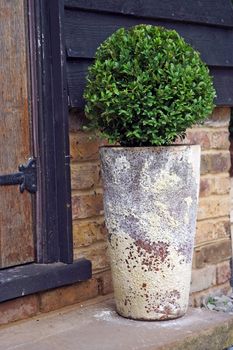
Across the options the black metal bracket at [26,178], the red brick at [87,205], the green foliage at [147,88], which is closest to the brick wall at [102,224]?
the red brick at [87,205]

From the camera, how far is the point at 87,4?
3.28 m

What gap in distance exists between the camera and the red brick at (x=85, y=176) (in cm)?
329

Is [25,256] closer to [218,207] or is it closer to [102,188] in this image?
[102,188]

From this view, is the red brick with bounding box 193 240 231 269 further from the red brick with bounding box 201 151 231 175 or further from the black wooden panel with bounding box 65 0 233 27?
the black wooden panel with bounding box 65 0 233 27

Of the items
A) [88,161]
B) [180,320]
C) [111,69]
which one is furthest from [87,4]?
[180,320]

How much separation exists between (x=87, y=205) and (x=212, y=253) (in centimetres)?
87

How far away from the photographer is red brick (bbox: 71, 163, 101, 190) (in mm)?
3287

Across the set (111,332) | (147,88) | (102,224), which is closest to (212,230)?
(102,224)

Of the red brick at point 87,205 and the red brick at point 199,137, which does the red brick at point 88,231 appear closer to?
the red brick at point 87,205

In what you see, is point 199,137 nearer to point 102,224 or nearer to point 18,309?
point 102,224

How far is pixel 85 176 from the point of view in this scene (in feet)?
10.9

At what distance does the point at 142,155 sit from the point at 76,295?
0.73 meters

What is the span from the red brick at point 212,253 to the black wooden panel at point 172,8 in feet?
3.72

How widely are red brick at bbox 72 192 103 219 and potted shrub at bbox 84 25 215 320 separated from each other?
0.23m
